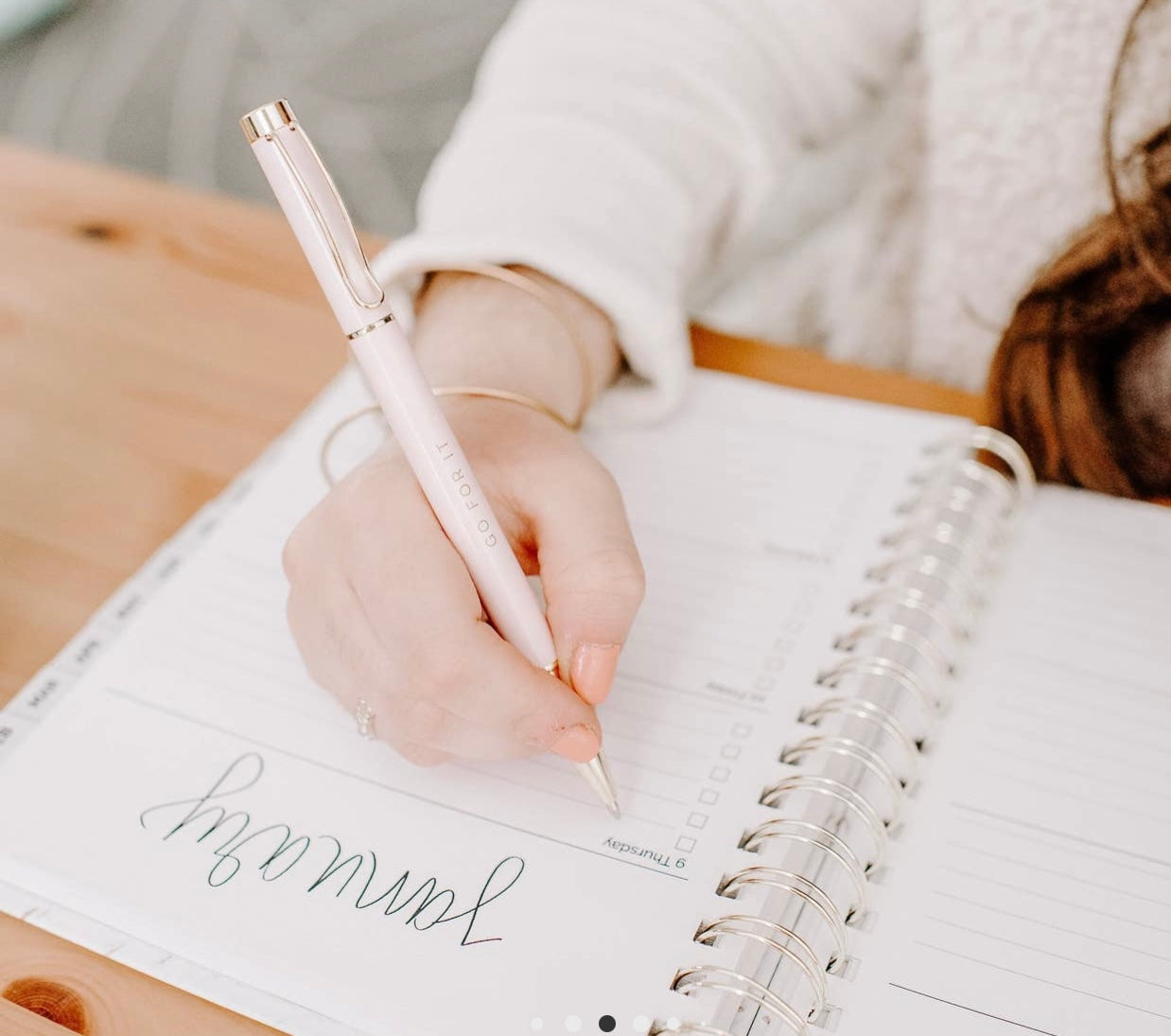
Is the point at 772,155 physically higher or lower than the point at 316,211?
higher

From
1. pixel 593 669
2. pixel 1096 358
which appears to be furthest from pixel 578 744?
pixel 1096 358

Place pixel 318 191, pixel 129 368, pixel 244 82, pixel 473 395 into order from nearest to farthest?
pixel 318 191
pixel 473 395
pixel 129 368
pixel 244 82

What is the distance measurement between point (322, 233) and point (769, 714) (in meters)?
0.22

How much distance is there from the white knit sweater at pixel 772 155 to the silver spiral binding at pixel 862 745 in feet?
0.45

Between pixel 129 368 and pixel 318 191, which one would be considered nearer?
pixel 318 191

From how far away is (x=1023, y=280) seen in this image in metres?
0.61

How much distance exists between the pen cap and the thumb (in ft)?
0.31

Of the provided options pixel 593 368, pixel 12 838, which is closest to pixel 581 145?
pixel 593 368

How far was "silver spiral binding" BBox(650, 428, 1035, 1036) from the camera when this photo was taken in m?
0.35

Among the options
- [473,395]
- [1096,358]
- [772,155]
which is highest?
[772,155]

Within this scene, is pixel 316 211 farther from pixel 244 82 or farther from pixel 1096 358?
pixel 244 82

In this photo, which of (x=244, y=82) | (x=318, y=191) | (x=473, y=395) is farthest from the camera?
(x=244, y=82)

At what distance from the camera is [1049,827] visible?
1.26 feet

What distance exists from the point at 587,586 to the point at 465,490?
51 mm
